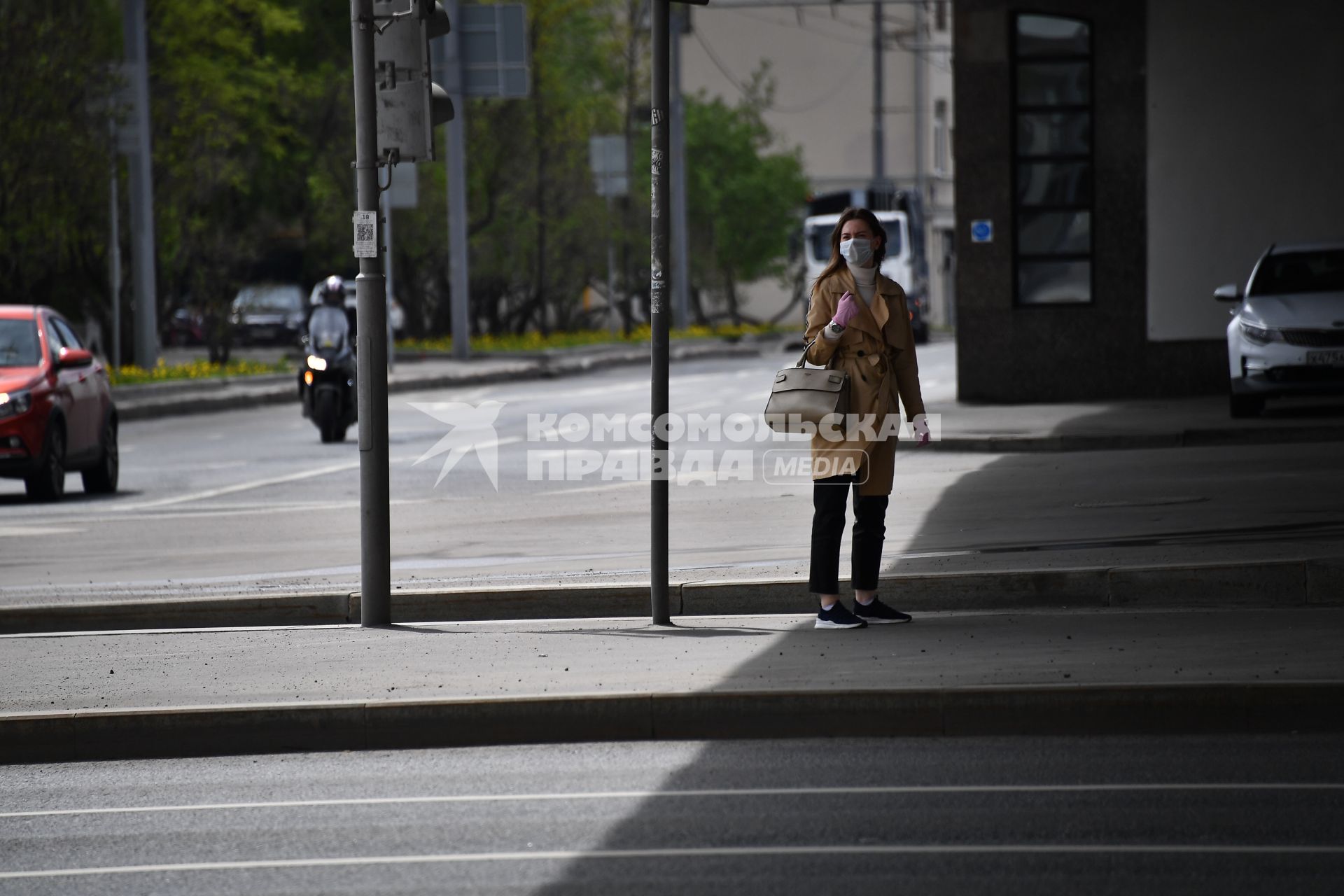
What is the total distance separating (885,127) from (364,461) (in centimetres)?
6897

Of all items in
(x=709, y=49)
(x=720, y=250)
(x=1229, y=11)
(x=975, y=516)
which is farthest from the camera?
(x=709, y=49)

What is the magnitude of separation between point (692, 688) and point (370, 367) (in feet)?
8.74

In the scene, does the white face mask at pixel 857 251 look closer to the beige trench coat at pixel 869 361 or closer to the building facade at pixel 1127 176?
the beige trench coat at pixel 869 361

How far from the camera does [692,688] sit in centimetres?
764

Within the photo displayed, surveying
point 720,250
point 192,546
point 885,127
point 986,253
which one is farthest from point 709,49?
point 192,546

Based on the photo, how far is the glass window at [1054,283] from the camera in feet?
75.4

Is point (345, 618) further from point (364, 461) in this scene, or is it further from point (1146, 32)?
point (1146, 32)

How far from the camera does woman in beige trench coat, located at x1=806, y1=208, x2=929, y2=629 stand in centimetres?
880

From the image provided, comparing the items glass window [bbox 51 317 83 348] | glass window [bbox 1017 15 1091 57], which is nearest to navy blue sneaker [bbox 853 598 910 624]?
glass window [bbox 51 317 83 348]

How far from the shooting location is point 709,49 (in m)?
75.6

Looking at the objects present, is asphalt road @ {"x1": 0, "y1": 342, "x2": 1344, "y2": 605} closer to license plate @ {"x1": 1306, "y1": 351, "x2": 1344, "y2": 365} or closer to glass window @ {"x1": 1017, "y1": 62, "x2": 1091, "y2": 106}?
license plate @ {"x1": 1306, "y1": 351, "x2": 1344, "y2": 365}

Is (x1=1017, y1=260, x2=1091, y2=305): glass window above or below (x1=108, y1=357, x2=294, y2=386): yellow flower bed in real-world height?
above

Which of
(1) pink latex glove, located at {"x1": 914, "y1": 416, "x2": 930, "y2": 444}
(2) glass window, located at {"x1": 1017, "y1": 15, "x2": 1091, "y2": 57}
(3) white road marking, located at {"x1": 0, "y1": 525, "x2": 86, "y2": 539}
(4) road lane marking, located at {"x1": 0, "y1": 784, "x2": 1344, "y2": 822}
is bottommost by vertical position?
(3) white road marking, located at {"x1": 0, "y1": 525, "x2": 86, "y2": 539}
